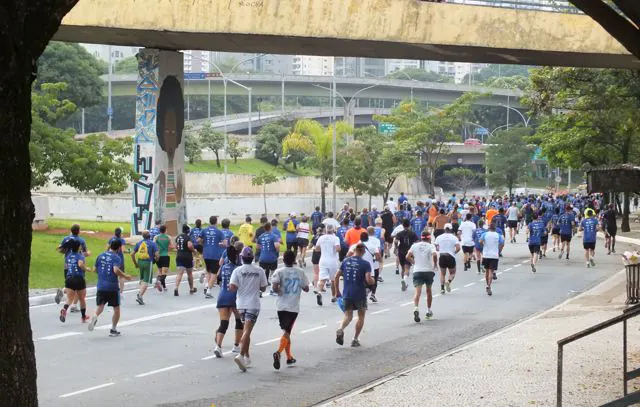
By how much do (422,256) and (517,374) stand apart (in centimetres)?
648

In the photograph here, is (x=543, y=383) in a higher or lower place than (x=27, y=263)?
lower

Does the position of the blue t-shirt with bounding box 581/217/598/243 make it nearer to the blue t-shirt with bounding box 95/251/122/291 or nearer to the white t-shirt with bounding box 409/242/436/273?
the white t-shirt with bounding box 409/242/436/273

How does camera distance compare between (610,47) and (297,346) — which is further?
(610,47)

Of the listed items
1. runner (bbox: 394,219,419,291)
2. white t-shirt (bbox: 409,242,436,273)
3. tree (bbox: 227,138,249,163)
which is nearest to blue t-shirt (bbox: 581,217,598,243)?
runner (bbox: 394,219,419,291)

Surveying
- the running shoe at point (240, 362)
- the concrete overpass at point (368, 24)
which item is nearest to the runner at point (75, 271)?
the running shoe at point (240, 362)

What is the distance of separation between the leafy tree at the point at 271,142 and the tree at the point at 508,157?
17482 millimetres

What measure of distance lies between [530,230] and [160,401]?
72.3 ft

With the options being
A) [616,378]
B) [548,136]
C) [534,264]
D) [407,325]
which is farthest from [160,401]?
[548,136]

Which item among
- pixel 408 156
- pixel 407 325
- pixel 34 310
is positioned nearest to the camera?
pixel 407 325

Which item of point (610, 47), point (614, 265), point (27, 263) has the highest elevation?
point (610, 47)

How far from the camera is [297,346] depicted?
56.5 feet

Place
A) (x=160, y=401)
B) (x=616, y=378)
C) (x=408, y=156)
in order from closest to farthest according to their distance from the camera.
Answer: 1. (x=160, y=401)
2. (x=616, y=378)
3. (x=408, y=156)

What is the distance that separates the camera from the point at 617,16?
12.9 meters

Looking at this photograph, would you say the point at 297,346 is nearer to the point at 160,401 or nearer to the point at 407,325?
the point at 407,325
